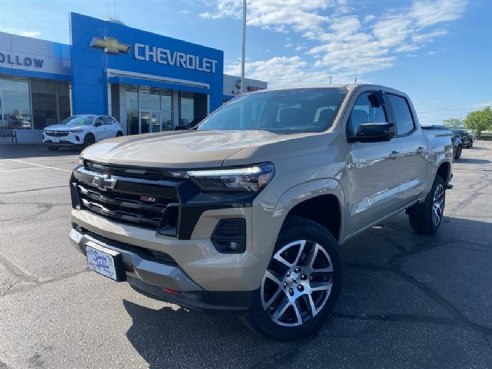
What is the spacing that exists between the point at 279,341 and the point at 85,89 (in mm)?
23211

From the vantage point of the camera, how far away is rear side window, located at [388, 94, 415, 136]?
15.1 ft

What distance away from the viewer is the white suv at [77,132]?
55.7 ft

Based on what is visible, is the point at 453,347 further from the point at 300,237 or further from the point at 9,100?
the point at 9,100

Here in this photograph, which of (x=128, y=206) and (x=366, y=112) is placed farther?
(x=366, y=112)

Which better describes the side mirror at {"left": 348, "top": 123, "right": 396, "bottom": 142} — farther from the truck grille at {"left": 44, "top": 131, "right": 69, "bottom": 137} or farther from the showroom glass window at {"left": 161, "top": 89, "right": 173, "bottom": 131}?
the showroom glass window at {"left": 161, "top": 89, "right": 173, "bottom": 131}

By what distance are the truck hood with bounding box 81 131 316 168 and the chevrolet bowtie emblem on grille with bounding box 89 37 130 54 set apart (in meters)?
22.4

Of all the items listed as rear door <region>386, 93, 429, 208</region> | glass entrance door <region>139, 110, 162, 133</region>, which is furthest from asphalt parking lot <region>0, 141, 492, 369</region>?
glass entrance door <region>139, 110, 162, 133</region>

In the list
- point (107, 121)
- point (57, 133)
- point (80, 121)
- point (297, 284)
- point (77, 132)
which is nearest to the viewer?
point (297, 284)

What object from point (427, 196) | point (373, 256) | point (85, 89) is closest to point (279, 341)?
point (373, 256)

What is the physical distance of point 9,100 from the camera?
880 inches

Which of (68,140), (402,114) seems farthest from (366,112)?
(68,140)

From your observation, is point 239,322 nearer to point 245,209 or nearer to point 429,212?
point 245,209

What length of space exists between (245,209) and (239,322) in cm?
118

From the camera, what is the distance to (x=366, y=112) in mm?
3930
